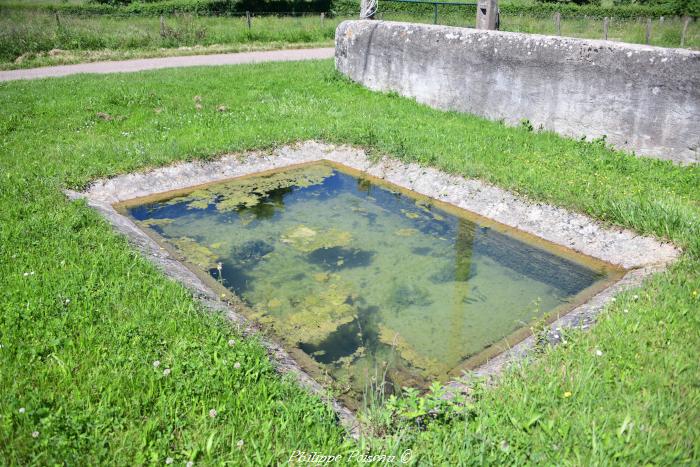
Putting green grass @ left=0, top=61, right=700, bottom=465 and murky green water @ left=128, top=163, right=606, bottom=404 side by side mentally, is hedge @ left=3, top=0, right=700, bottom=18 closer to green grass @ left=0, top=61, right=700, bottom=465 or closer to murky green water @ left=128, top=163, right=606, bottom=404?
murky green water @ left=128, top=163, right=606, bottom=404

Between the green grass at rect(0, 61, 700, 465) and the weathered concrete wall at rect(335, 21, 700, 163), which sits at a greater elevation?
the weathered concrete wall at rect(335, 21, 700, 163)

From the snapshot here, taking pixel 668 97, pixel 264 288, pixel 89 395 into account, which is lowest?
pixel 264 288

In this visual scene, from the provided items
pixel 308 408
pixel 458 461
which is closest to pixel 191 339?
pixel 308 408

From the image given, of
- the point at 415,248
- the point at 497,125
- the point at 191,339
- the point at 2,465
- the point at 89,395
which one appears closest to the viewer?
the point at 2,465

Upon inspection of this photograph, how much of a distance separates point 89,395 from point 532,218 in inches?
198

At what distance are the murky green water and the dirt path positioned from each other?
373 inches

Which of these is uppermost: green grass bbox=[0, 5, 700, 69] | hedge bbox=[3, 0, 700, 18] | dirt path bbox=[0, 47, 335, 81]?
hedge bbox=[3, 0, 700, 18]

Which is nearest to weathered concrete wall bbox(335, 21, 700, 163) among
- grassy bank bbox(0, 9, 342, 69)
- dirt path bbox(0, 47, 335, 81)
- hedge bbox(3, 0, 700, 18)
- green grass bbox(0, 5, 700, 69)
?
dirt path bbox(0, 47, 335, 81)

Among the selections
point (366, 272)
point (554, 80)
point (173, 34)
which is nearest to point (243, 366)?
point (366, 272)

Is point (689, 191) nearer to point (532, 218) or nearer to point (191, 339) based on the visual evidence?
point (532, 218)

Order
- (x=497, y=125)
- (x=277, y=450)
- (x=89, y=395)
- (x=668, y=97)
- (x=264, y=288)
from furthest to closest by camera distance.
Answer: (x=497, y=125) → (x=668, y=97) → (x=264, y=288) → (x=89, y=395) → (x=277, y=450)

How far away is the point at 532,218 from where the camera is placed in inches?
263

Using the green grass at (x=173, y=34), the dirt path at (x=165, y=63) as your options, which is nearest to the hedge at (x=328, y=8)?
the green grass at (x=173, y=34)

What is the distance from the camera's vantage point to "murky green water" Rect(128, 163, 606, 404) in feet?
15.4
